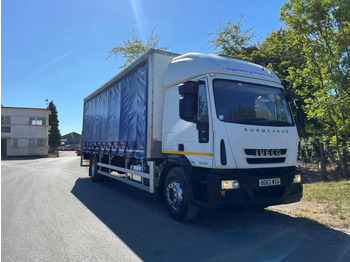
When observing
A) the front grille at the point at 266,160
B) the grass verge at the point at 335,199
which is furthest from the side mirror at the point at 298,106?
the grass verge at the point at 335,199

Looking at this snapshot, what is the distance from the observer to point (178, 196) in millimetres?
5660

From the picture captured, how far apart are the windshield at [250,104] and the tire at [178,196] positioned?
1.48 metres

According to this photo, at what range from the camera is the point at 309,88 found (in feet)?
46.8

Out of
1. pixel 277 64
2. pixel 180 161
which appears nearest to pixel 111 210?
pixel 180 161

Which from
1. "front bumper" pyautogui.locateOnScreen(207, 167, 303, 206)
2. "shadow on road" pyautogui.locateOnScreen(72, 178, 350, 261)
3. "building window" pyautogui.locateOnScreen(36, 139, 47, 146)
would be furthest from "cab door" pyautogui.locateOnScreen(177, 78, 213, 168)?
"building window" pyautogui.locateOnScreen(36, 139, 47, 146)

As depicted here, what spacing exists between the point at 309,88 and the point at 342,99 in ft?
11.0

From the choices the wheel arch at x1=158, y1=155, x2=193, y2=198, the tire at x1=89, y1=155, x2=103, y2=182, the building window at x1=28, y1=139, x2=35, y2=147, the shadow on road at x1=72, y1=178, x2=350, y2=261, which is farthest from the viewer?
the building window at x1=28, y1=139, x2=35, y2=147

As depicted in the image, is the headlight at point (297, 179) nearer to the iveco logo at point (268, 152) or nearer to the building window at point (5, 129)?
the iveco logo at point (268, 152)

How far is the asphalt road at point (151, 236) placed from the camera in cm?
414

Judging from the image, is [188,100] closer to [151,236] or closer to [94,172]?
[151,236]

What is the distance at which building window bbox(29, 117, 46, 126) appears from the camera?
160 ft

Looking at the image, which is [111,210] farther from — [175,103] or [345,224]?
[345,224]

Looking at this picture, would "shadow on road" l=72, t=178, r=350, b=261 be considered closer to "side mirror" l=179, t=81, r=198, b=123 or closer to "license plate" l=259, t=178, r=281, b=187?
"license plate" l=259, t=178, r=281, b=187

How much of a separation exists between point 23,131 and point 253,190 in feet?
167
